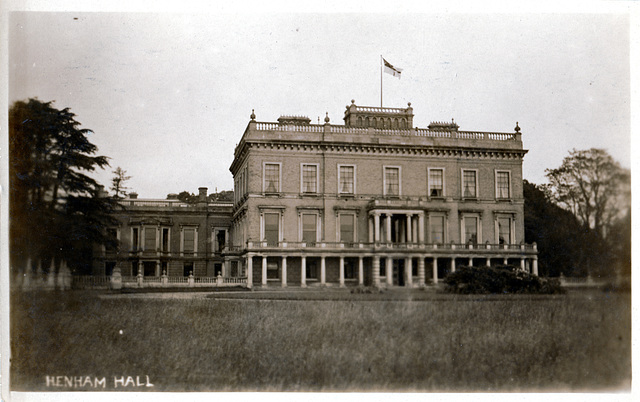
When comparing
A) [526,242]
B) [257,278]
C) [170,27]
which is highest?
[170,27]

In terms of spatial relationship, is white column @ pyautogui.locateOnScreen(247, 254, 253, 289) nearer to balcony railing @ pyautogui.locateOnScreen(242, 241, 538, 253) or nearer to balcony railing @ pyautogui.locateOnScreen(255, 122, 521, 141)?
balcony railing @ pyautogui.locateOnScreen(242, 241, 538, 253)

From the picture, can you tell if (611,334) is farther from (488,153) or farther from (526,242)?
(488,153)

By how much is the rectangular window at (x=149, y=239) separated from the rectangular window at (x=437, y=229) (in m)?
4.86

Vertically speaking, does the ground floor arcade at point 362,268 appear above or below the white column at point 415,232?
below

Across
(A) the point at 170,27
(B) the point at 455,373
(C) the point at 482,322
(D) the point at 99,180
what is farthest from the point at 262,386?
(A) the point at 170,27

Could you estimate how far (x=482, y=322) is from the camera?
8.50 meters

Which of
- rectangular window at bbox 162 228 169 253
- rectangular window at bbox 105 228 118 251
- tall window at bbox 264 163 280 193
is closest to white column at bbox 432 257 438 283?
tall window at bbox 264 163 280 193

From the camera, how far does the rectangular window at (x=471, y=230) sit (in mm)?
9523

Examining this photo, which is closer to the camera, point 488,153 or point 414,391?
point 414,391

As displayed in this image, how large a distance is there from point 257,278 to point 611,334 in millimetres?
5667

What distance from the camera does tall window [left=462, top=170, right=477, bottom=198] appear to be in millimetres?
9555

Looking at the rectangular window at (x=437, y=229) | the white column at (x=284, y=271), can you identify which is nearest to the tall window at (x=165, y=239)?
the white column at (x=284, y=271)

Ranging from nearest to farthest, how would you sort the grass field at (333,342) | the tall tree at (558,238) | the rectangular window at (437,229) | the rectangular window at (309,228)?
the grass field at (333,342)
the tall tree at (558,238)
the rectangular window at (437,229)
the rectangular window at (309,228)

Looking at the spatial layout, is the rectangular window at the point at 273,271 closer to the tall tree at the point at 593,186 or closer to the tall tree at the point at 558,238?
the tall tree at the point at 558,238
